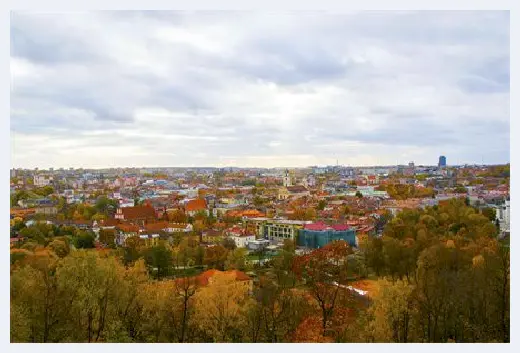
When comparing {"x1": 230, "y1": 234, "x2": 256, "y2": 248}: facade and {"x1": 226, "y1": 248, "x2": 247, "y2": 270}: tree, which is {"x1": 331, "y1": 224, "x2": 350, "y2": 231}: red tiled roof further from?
{"x1": 226, "y1": 248, "x2": 247, "y2": 270}: tree

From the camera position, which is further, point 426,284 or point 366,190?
point 366,190

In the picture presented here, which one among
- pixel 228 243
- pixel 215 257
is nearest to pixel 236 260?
pixel 215 257

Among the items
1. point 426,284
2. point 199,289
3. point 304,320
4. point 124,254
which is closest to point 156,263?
point 124,254

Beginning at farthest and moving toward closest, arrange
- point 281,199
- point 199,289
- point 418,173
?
point 281,199, point 418,173, point 199,289

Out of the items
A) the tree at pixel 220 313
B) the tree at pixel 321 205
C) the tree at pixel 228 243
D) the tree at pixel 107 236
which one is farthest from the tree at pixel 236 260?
the tree at pixel 321 205

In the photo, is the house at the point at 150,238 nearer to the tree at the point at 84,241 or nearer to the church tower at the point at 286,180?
the tree at the point at 84,241

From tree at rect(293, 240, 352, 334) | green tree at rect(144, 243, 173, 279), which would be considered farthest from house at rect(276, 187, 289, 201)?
tree at rect(293, 240, 352, 334)

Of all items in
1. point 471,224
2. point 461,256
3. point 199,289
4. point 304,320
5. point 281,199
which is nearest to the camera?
point 304,320

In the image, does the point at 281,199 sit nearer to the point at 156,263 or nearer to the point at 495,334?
the point at 156,263
